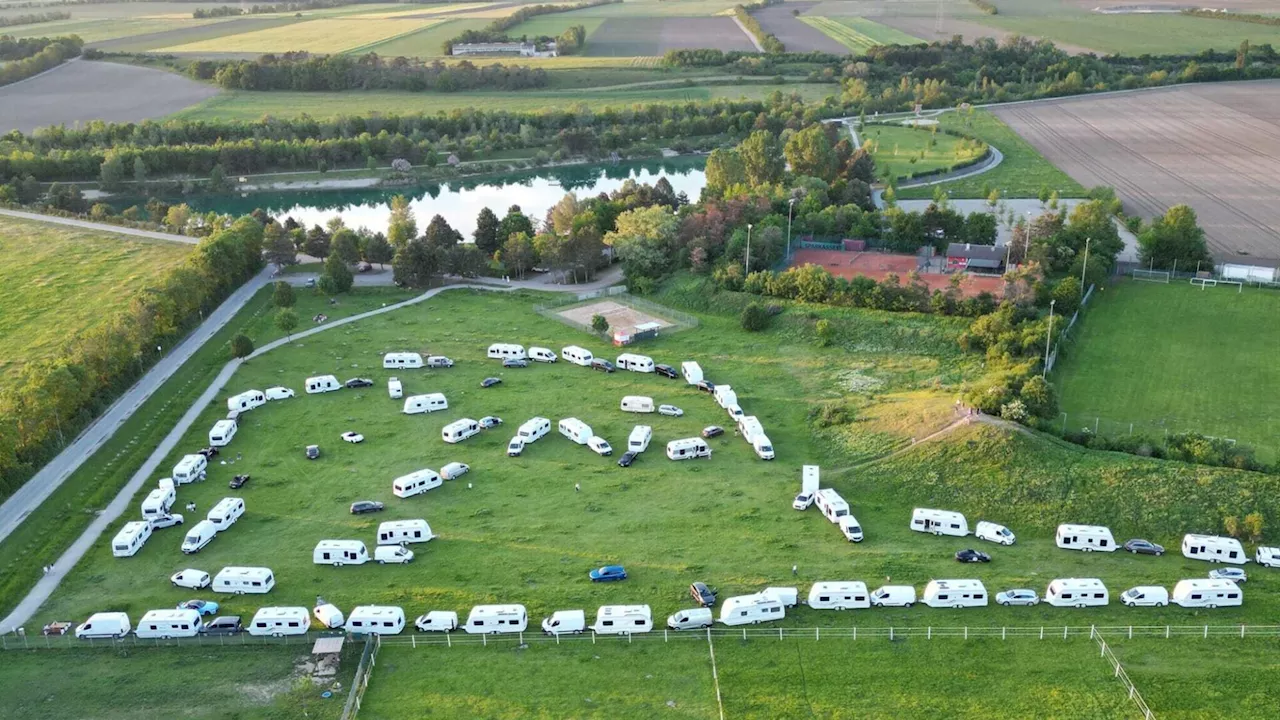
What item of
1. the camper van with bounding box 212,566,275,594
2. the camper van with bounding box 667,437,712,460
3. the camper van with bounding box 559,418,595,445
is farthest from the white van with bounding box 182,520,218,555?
the camper van with bounding box 667,437,712,460

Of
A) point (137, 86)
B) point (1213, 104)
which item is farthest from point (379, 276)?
point (1213, 104)

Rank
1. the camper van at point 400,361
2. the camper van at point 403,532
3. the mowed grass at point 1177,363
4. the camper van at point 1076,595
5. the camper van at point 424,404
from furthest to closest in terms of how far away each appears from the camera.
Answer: the camper van at point 400,361
the camper van at point 424,404
the mowed grass at point 1177,363
the camper van at point 403,532
the camper van at point 1076,595

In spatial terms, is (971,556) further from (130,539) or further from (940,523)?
(130,539)

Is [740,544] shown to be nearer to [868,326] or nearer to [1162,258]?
[868,326]

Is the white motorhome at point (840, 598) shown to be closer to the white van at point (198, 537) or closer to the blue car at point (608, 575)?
the blue car at point (608, 575)

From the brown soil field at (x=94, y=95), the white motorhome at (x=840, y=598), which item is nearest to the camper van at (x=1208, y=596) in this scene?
the white motorhome at (x=840, y=598)

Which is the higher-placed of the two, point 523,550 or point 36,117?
point 36,117

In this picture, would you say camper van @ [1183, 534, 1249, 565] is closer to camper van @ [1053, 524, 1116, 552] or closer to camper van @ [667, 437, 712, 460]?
camper van @ [1053, 524, 1116, 552]
